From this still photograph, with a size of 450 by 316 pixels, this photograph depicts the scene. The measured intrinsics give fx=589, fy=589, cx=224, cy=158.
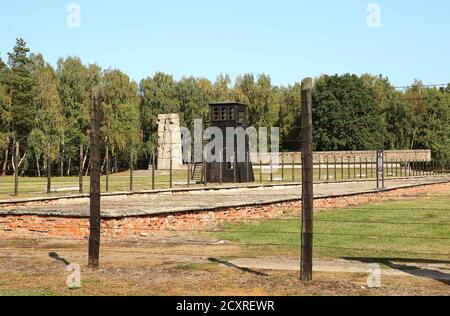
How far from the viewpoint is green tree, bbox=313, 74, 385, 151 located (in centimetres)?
8343

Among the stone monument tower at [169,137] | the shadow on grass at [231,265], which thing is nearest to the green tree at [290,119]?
the stone monument tower at [169,137]

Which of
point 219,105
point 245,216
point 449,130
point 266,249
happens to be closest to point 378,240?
point 266,249

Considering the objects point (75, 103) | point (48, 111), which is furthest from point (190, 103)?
point (48, 111)

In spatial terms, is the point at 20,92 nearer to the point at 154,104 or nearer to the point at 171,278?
the point at 154,104

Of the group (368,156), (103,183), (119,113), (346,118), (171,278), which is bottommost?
(171,278)

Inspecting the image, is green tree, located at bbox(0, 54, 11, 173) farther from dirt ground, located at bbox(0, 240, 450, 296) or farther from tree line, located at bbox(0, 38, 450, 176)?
dirt ground, located at bbox(0, 240, 450, 296)

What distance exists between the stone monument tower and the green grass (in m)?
49.9

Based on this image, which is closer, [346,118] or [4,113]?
[4,113]

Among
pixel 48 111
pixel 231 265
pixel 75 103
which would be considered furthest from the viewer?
pixel 75 103

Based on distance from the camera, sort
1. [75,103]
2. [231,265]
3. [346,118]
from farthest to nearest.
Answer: [346,118], [75,103], [231,265]

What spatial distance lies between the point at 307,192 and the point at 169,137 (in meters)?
63.1

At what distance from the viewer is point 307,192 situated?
9000 mm

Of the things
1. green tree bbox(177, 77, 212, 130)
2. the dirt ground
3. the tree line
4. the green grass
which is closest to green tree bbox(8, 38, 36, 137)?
the tree line
